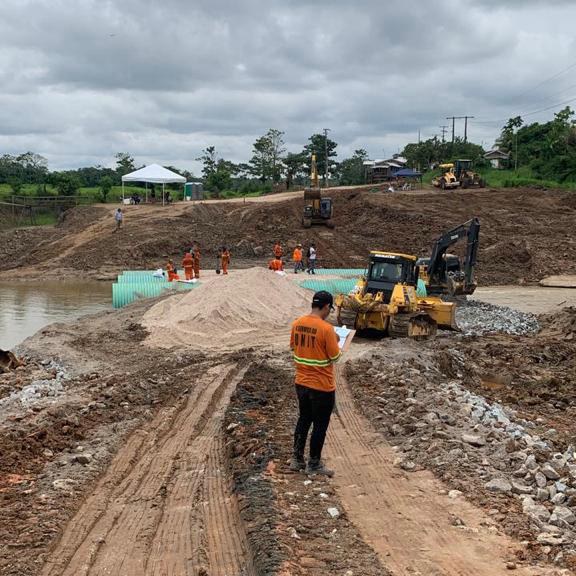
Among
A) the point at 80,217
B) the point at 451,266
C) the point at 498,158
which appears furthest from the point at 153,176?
the point at 498,158

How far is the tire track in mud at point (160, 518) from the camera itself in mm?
5320

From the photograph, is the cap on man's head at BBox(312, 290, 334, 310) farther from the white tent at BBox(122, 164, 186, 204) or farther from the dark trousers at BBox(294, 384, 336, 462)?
the white tent at BBox(122, 164, 186, 204)

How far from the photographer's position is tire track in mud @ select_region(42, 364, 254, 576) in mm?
5320

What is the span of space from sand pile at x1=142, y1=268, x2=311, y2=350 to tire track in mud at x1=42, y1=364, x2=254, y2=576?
807 cm

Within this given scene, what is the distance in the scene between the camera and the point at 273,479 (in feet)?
22.5

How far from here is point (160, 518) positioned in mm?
6184

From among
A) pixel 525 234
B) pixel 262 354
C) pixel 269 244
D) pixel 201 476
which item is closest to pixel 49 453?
pixel 201 476

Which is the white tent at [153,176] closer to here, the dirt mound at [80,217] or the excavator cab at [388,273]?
the dirt mound at [80,217]

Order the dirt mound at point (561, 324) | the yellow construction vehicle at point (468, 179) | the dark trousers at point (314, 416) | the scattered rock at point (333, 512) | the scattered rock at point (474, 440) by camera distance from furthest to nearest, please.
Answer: the yellow construction vehicle at point (468, 179), the dirt mound at point (561, 324), the scattered rock at point (474, 440), the dark trousers at point (314, 416), the scattered rock at point (333, 512)

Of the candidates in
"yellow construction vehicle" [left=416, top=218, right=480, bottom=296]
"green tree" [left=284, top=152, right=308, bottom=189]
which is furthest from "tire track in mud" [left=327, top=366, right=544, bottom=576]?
"green tree" [left=284, top=152, right=308, bottom=189]

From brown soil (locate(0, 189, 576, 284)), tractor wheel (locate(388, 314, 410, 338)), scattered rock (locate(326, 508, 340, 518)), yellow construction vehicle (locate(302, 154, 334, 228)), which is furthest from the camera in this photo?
yellow construction vehicle (locate(302, 154, 334, 228))

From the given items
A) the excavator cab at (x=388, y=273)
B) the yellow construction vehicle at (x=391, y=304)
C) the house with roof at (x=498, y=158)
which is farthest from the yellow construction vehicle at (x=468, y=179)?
the excavator cab at (x=388, y=273)

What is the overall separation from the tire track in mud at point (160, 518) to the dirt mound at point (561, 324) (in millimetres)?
13292

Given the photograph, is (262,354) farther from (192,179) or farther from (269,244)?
(192,179)
